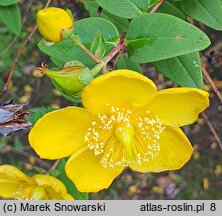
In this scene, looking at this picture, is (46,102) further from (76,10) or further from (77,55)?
(77,55)

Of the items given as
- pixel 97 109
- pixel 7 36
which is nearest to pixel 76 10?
pixel 7 36

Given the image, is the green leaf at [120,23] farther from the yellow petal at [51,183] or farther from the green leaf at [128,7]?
the yellow petal at [51,183]

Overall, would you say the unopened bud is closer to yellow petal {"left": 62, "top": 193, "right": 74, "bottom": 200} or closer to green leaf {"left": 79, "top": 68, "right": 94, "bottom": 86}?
green leaf {"left": 79, "top": 68, "right": 94, "bottom": 86}

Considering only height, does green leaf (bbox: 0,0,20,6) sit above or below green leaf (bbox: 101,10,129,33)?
below

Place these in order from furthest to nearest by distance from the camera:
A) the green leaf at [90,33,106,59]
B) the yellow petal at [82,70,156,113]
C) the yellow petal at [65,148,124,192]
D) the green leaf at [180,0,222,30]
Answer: the green leaf at [180,0,222,30], the yellow petal at [65,148,124,192], the green leaf at [90,33,106,59], the yellow petal at [82,70,156,113]

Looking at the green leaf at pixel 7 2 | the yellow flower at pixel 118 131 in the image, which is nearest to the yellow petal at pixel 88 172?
the yellow flower at pixel 118 131

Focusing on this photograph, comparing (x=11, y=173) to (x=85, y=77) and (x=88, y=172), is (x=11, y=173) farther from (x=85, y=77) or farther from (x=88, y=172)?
(x=85, y=77)

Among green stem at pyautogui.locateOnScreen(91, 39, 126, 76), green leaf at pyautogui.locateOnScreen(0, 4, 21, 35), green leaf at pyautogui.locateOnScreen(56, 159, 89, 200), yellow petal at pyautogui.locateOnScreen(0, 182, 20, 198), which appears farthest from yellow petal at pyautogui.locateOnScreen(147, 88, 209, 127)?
green leaf at pyautogui.locateOnScreen(0, 4, 21, 35)
